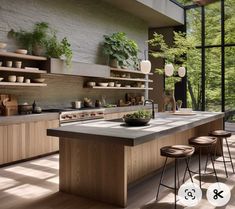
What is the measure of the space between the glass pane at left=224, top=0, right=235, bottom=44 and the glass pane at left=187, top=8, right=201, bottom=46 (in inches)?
33.4

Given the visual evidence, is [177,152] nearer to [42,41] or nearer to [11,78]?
A: [11,78]

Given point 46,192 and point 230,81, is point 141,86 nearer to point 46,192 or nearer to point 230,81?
point 230,81

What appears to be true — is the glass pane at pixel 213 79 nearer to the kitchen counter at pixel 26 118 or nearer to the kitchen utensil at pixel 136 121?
the kitchen counter at pixel 26 118

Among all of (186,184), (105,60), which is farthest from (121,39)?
(186,184)

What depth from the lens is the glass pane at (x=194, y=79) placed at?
970 cm

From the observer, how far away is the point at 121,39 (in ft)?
26.3

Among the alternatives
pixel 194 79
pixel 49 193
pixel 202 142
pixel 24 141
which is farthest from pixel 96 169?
pixel 194 79

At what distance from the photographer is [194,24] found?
9859 mm

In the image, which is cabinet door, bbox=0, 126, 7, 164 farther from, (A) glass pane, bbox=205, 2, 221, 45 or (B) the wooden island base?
(A) glass pane, bbox=205, 2, 221, 45

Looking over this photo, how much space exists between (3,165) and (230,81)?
7010 millimetres

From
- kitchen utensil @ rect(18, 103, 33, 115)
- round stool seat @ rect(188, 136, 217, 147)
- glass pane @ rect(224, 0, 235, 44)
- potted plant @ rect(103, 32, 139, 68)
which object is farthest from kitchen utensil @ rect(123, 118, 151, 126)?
glass pane @ rect(224, 0, 235, 44)

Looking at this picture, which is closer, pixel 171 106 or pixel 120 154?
pixel 120 154

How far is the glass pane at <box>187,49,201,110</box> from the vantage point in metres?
9.70

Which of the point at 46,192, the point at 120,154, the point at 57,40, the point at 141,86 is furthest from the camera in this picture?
the point at 141,86
